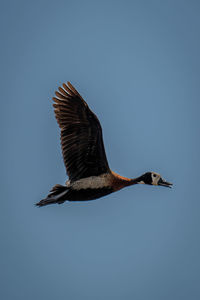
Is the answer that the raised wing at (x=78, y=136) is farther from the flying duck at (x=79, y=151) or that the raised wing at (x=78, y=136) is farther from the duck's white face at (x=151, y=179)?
the duck's white face at (x=151, y=179)

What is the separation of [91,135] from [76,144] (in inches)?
16.2

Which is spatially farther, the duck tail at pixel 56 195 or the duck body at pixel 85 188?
the duck body at pixel 85 188

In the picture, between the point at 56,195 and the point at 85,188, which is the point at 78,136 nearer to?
the point at 85,188

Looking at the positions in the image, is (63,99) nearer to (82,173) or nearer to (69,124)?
(69,124)

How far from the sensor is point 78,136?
491 inches

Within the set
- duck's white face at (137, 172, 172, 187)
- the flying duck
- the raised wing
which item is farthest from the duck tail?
→ duck's white face at (137, 172, 172, 187)

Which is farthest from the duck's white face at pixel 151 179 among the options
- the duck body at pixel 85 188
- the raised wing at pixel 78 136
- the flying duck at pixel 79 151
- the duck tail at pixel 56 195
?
the duck tail at pixel 56 195

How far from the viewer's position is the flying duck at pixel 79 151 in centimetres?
1240

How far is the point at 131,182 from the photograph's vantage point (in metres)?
13.3

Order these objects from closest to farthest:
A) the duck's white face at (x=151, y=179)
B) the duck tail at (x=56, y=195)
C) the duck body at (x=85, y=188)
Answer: the duck tail at (x=56, y=195) → the duck body at (x=85, y=188) → the duck's white face at (x=151, y=179)

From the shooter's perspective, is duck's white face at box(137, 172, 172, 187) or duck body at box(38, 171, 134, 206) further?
duck's white face at box(137, 172, 172, 187)

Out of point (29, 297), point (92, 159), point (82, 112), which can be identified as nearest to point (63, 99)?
point (82, 112)

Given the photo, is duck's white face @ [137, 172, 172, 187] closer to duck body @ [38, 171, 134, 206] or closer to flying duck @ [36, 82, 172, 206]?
duck body @ [38, 171, 134, 206]

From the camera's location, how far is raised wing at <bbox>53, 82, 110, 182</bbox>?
12.4 metres
